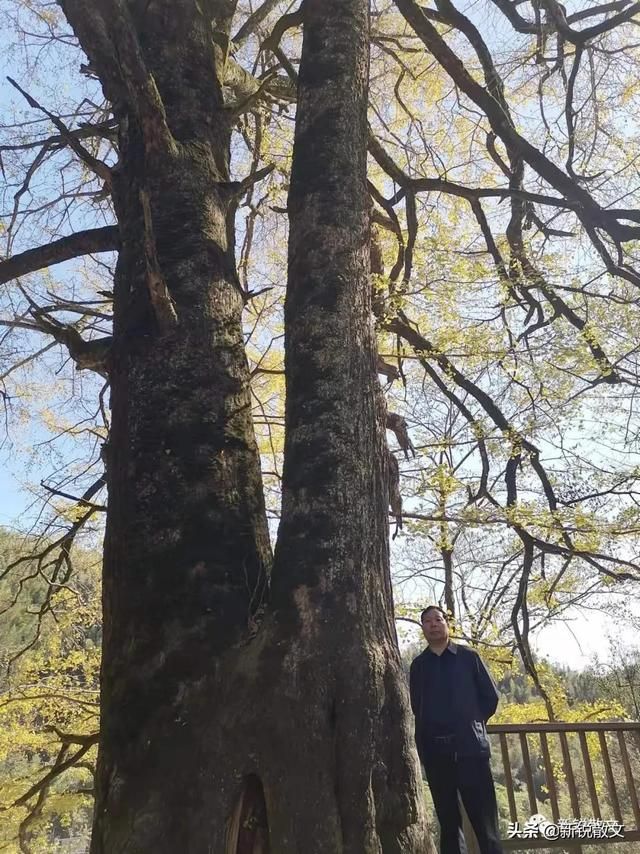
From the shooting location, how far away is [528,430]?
4.85 m

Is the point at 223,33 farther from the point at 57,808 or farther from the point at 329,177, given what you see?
the point at 57,808

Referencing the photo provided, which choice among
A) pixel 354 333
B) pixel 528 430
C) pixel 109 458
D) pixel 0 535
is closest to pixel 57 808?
pixel 0 535

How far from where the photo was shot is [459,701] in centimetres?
246

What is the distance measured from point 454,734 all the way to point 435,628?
0.44 meters

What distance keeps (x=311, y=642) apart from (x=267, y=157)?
200 inches

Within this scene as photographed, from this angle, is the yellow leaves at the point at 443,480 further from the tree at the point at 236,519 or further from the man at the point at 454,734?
the tree at the point at 236,519

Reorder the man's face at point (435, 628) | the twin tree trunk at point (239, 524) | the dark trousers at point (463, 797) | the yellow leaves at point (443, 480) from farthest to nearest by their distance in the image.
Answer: the yellow leaves at point (443, 480), the man's face at point (435, 628), the dark trousers at point (463, 797), the twin tree trunk at point (239, 524)

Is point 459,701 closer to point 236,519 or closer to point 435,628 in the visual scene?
point 435,628

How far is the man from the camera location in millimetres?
2297

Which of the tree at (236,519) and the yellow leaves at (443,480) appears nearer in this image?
the tree at (236,519)

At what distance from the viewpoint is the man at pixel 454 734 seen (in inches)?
90.4

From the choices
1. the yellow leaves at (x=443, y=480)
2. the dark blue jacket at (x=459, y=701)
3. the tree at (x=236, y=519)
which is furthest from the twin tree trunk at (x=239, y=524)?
the yellow leaves at (x=443, y=480)

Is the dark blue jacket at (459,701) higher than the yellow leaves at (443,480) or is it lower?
lower

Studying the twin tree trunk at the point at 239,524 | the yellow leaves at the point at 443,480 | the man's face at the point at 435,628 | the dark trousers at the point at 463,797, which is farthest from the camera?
the yellow leaves at the point at 443,480
